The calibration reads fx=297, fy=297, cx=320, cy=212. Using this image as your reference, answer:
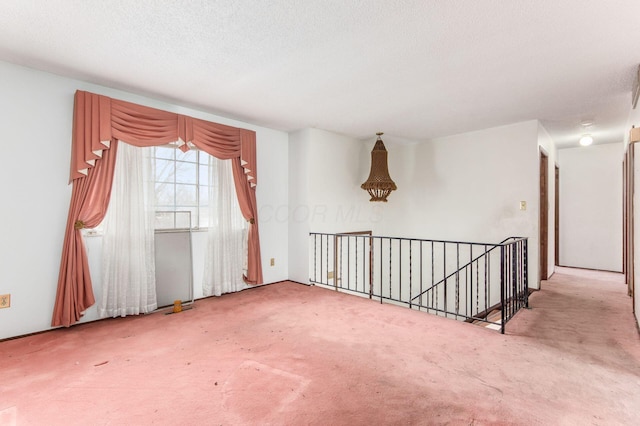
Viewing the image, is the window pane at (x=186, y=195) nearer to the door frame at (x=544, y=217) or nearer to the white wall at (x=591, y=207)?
the door frame at (x=544, y=217)

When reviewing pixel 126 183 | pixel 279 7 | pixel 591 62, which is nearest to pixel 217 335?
pixel 126 183

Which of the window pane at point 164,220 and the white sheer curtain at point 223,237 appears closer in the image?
the window pane at point 164,220

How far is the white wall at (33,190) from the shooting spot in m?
2.50

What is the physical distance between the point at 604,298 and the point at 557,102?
8.10 feet

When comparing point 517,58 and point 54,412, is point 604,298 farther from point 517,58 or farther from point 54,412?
point 54,412

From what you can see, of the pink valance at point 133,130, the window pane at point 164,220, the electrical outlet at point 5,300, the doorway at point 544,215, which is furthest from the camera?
the doorway at point 544,215

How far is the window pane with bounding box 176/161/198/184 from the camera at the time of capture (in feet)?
11.6

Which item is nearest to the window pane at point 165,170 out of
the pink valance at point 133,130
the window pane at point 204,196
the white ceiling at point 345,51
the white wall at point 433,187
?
the pink valance at point 133,130

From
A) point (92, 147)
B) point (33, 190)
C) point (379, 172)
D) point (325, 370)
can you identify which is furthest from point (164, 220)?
point (379, 172)

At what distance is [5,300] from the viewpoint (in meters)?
2.48

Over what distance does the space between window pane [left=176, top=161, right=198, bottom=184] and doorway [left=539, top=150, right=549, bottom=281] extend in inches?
197

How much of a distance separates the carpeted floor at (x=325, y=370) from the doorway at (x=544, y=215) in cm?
146

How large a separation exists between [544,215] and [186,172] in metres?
5.27

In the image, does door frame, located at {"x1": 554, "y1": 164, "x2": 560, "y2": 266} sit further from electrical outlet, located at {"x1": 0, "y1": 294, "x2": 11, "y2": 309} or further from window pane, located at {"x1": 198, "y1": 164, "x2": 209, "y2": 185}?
electrical outlet, located at {"x1": 0, "y1": 294, "x2": 11, "y2": 309}
